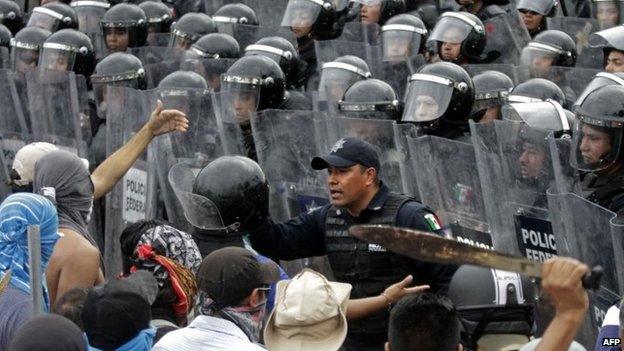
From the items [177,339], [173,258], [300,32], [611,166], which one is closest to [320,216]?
[173,258]

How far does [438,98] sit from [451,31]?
287 centimetres

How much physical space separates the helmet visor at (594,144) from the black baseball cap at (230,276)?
2.50m

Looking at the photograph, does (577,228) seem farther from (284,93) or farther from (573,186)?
(284,93)

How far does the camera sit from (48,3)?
16625mm

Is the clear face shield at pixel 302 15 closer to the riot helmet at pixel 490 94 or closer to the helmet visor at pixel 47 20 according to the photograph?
the helmet visor at pixel 47 20

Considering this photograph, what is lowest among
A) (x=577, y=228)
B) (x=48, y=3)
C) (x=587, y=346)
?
(x=48, y=3)

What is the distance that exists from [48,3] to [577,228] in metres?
10.2

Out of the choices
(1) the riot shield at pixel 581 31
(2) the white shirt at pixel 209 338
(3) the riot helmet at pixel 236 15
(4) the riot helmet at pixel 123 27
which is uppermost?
(2) the white shirt at pixel 209 338

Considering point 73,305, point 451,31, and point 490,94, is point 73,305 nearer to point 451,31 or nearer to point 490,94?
point 490,94

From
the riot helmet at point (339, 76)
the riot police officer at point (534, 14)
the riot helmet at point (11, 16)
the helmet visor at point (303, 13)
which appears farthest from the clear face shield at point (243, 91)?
the riot helmet at point (11, 16)

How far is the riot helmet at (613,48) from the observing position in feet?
39.0

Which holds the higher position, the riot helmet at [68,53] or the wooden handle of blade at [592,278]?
the wooden handle of blade at [592,278]

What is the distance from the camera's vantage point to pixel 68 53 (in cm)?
1380

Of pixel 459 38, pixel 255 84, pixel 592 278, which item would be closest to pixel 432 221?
pixel 592 278
